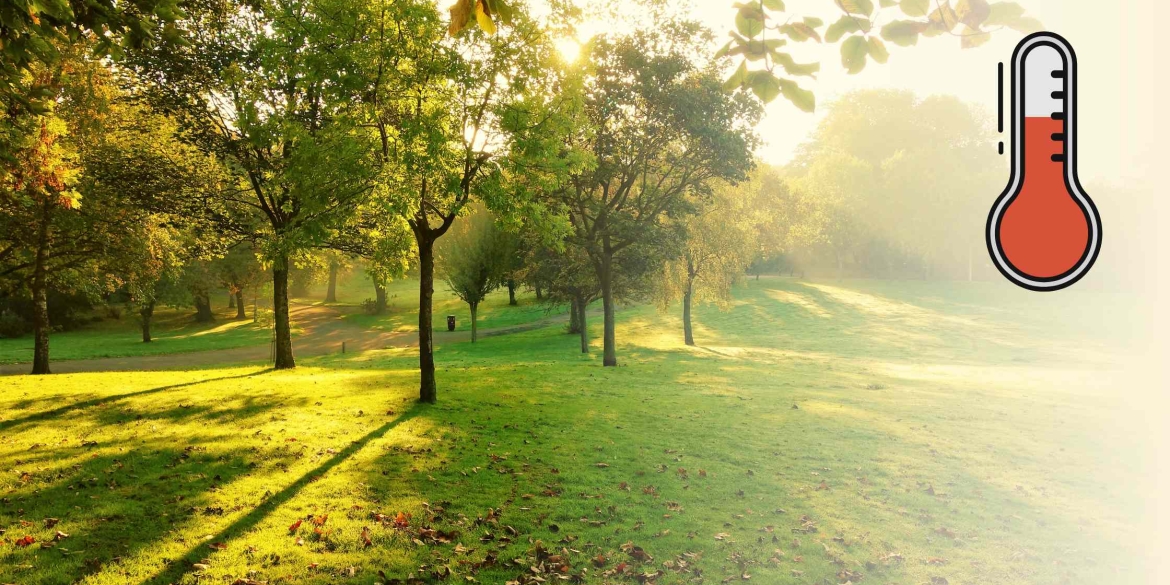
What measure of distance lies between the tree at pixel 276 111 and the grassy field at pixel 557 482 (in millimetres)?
4905

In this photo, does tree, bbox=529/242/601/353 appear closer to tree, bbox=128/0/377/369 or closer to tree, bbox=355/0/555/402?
tree, bbox=128/0/377/369

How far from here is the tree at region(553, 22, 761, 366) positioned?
25.6 meters

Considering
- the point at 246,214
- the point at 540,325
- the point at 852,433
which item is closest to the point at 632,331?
the point at 540,325

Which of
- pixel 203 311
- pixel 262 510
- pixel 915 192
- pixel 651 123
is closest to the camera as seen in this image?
pixel 262 510

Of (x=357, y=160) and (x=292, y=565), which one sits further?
(x=357, y=160)

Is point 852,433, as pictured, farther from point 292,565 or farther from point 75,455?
point 75,455

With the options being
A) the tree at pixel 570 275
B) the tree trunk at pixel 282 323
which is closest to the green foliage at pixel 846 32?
the tree trunk at pixel 282 323

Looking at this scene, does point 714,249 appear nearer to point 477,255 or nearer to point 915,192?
point 477,255

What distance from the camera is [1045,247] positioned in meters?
1.98

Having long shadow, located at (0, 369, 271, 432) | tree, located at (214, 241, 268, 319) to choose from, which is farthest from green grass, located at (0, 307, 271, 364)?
long shadow, located at (0, 369, 271, 432)

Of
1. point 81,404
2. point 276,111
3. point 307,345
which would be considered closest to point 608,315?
point 276,111

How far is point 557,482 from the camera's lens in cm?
1134

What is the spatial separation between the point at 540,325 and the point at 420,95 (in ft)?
129

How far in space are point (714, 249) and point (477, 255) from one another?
14523mm
